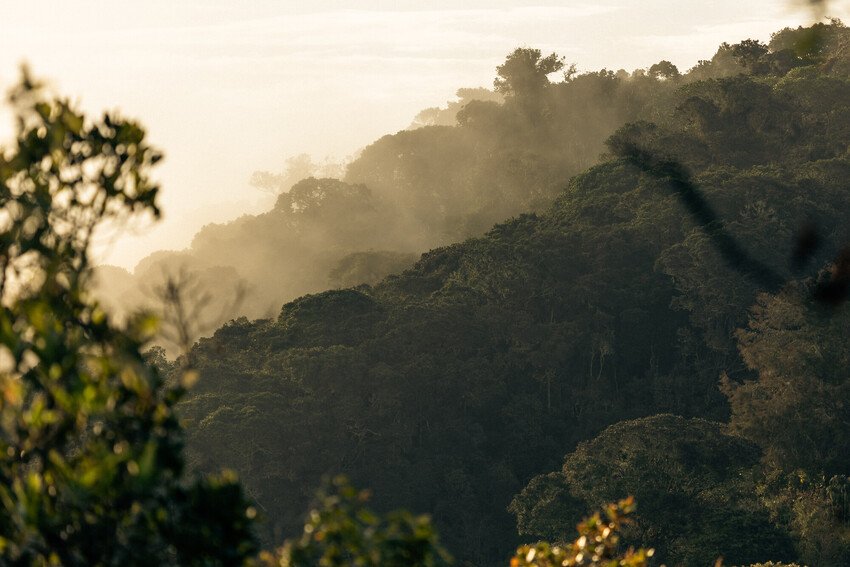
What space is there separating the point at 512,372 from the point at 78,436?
1490 inches

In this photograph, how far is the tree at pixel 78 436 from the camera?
447 centimetres

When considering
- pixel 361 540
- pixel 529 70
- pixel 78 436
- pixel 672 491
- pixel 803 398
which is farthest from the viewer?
pixel 529 70

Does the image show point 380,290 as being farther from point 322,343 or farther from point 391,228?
point 391,228

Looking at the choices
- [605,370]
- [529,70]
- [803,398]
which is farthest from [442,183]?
[803,398]

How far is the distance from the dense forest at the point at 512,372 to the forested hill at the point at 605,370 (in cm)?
12

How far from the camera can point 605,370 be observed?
45.0m

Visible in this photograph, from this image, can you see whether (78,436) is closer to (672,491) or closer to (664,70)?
(672,491)

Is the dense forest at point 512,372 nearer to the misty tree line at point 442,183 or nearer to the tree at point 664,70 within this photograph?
the misty tree line at point 442,183

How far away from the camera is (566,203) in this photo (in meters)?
52.5

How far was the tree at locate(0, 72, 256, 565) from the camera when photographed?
14.7 feet

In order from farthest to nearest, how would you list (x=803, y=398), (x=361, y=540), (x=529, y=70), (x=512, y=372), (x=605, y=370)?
1. (x=529, y=70)
2. (x=605, y=370)
3. (x=512, y=372)
4. (x=803, y=398)
5. (x=361, y=540)

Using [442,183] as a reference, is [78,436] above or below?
below

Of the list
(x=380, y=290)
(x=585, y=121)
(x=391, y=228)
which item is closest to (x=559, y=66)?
(x=585, y=121)

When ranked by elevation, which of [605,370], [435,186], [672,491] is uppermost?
[435,186]
